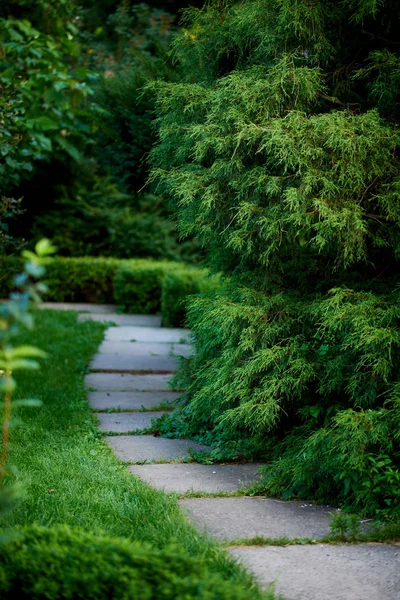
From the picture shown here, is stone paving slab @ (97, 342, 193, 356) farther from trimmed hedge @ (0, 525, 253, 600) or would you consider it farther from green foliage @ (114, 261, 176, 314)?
trimmed hedge @ (0, 525, 253, 600)

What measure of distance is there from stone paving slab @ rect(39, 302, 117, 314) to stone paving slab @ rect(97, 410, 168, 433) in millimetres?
6729

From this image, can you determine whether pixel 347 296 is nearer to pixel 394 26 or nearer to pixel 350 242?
pixel 350 242

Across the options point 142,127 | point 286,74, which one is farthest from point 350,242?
point 142,127

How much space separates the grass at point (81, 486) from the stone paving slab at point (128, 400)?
0.16 m

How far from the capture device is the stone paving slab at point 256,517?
11.6 ft

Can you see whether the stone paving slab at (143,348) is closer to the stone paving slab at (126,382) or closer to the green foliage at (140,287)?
the stone paving slab at (126,382)

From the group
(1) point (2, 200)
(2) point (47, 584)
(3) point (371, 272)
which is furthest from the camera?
(1) point (2, 200)

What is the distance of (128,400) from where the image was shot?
6.46 metres

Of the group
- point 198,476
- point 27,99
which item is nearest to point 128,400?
point 198,476

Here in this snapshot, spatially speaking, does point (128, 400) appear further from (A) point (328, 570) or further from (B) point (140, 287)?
(B) point (140, 287)

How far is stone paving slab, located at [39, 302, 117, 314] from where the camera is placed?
42.2ft

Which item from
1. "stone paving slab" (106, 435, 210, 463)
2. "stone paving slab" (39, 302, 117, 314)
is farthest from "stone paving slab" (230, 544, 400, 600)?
"stone paving slab" (39, 302, 117, 314)

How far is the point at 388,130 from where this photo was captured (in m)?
4.23

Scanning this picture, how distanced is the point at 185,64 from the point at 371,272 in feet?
6.97
